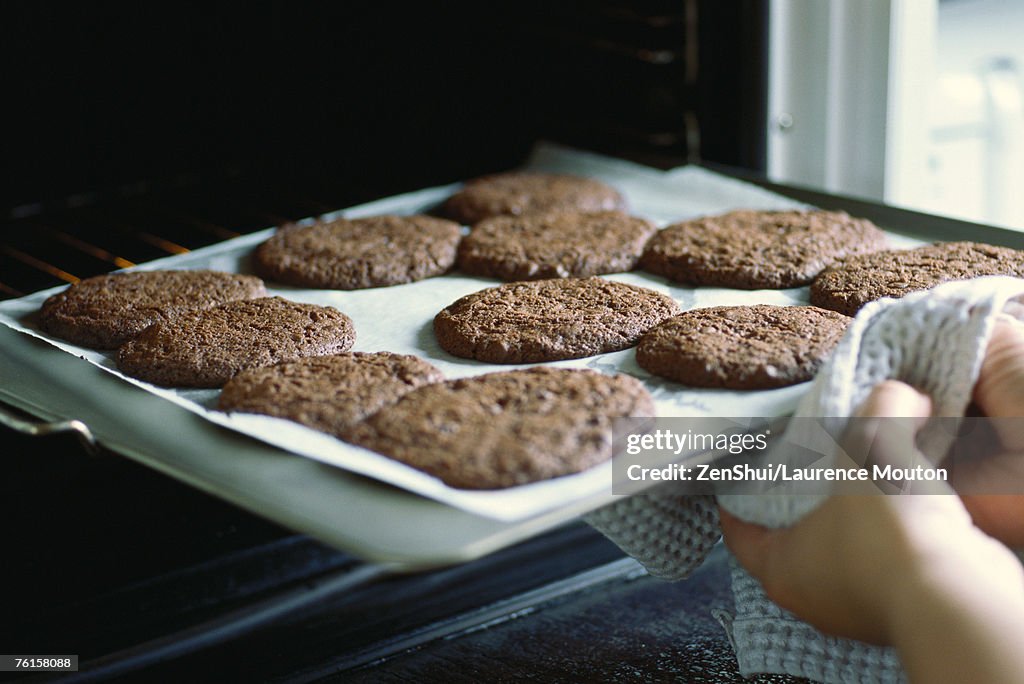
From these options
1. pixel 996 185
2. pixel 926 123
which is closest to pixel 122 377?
pixel 926 123

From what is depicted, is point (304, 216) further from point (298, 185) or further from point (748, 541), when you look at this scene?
point (748, 541)

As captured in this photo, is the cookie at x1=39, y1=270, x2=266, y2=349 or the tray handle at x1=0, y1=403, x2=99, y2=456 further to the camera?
the cookie at x1=39, y1=270, x2=266, y2=349

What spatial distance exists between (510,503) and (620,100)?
3.78 feet

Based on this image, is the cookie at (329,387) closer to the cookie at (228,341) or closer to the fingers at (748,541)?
the cookie at (228,341)

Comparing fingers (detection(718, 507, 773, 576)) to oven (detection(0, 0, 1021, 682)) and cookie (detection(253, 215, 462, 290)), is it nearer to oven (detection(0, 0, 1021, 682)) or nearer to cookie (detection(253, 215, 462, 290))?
oven (detection(0, 0, 1021, 682))

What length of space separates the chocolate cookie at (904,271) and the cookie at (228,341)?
1.73 ft

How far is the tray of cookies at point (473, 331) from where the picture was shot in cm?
85

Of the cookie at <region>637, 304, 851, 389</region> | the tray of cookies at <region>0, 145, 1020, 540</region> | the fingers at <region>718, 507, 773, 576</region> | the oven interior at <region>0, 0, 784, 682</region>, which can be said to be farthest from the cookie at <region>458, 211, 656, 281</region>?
the fingers at <region>718, 507, 773, 576</region>

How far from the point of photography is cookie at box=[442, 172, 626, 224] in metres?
1.55

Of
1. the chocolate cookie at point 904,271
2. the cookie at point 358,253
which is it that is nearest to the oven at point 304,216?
the chocolate cookie at point 904,271

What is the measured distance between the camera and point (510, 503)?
0.78 meters

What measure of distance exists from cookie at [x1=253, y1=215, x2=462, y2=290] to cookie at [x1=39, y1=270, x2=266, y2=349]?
54mm

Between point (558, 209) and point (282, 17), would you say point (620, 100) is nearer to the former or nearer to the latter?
point (558, 209)

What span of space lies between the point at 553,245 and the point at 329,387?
47 cm
